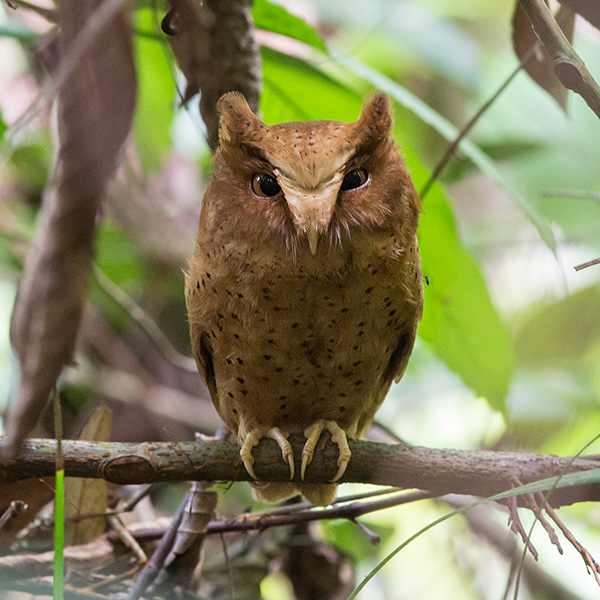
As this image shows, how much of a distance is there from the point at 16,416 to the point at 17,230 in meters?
2.33

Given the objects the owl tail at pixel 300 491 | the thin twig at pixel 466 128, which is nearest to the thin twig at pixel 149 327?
the owl tail at pixel 300 491

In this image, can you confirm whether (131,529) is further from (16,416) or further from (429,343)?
(16,416)

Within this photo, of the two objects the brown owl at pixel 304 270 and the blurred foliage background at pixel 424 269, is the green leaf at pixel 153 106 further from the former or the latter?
the brown owl at pixel 304 270

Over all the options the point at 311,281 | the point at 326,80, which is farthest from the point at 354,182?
the point at 326,80

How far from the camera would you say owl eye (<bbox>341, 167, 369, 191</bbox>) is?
1.34 meters

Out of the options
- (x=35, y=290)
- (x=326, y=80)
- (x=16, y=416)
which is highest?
(x=326, y=80)

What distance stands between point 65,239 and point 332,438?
1.00 meters

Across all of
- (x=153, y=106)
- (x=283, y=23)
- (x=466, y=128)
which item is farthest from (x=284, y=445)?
(x=153, y=106)

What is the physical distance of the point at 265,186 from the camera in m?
1.36

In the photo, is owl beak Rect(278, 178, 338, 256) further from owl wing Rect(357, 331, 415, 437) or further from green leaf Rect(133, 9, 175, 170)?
green leaf Rect(133, 9, 175, 170)

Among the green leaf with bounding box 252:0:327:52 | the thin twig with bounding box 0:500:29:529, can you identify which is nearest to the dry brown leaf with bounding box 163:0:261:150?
the green leaf with bounding box 252:0:327:52

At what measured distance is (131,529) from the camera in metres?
1.91

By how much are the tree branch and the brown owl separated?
0.08m

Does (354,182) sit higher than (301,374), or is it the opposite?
(354,182)
